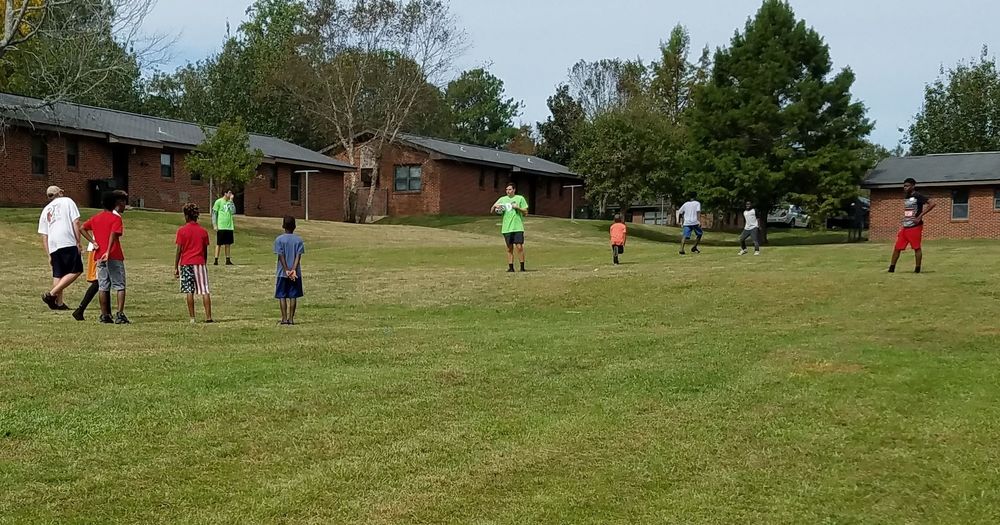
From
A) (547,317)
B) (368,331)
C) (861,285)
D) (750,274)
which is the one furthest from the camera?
(750,274)

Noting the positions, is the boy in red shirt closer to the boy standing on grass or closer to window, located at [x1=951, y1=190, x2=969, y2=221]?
the boy standing on grass

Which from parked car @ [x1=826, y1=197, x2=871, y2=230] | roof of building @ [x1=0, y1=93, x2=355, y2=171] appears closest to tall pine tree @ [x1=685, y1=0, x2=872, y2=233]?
parked car @ [x1=826, y1=197, x2=871, y2=230]

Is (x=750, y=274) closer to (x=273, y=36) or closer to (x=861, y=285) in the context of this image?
(x=861, y=285)

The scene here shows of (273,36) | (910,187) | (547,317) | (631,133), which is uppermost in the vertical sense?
(273,36)

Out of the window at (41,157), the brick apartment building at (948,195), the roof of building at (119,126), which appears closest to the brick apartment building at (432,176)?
the roof of building at (119,126)

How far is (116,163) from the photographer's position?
3788cm

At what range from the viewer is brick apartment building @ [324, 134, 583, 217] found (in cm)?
4991

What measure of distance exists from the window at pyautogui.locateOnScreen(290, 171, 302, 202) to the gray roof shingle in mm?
6503

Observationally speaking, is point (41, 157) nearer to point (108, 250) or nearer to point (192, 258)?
point (108, 250)

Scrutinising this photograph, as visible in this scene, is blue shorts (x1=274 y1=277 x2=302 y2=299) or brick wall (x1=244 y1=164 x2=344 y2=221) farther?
brick wall (x1=244 y1=164 x2=344 y2=221)

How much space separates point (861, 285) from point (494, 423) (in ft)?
33.1

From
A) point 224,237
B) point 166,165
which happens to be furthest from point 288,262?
point 166,165

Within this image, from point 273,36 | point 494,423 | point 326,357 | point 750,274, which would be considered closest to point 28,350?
point 326,357

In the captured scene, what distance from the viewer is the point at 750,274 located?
650 inches
